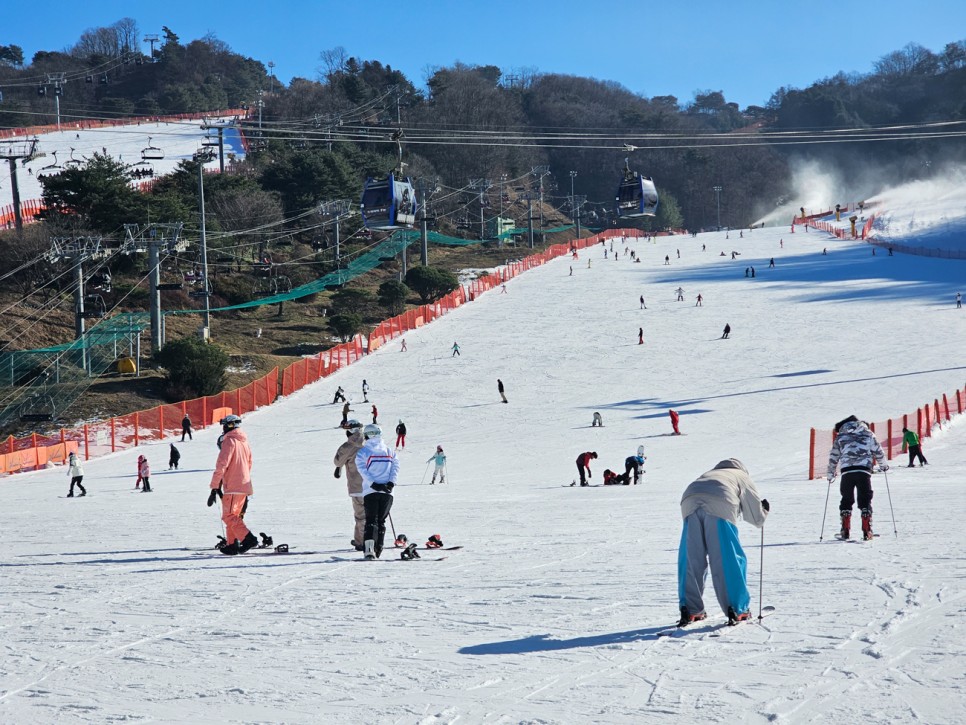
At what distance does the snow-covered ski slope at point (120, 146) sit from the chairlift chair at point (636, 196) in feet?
181

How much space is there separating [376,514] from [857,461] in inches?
182

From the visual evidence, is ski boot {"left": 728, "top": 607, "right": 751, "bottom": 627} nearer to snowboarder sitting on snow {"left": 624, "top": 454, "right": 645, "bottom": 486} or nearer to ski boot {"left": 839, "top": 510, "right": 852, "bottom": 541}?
ski boot {"left": 839, "top": 510, "right": 852, "bottom": 541}

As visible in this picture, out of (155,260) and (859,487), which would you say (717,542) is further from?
(155,260)

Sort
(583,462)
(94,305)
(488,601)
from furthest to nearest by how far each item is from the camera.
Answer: (94,305) → (583,462) → (488,601)

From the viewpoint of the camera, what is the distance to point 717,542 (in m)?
7.27

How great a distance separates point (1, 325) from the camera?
181 feet

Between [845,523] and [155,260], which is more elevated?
[155,260]

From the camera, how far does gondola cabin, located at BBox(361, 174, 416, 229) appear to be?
3222cm

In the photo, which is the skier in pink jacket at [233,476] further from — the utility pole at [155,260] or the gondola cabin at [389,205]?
the utility pole at [155,260]

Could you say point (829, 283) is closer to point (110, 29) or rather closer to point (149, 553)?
point (149, 553)

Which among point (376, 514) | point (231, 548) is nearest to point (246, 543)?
point (231, 548)

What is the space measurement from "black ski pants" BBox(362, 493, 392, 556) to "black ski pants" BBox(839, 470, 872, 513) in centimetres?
434

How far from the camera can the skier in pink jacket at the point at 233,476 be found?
11055 mm

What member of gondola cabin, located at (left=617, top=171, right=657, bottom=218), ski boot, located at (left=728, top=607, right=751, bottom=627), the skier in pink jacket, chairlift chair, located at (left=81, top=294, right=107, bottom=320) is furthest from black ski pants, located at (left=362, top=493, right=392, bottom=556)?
chairlift chair, located at (left=81, top=294, right=107, bottom=320)
